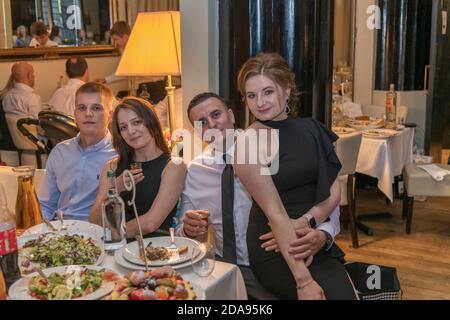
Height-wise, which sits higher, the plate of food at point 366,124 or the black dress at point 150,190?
the black dress at point 150,190

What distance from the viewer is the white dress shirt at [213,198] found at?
2.27 m

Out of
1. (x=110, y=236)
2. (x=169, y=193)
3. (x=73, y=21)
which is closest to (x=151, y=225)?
(x=169, y=193)

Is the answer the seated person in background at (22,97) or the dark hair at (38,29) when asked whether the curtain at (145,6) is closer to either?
the dark hair at (38,29)

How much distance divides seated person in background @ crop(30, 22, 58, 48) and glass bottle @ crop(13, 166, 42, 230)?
4519 millimetres

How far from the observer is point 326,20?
273cm

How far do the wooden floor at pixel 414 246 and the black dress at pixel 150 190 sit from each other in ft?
5.77

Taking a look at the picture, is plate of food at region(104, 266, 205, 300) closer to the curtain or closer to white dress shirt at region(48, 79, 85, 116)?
white dress shirt at region(48, 79, 85, 116)

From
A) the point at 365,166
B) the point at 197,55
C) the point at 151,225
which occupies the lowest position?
the point at 365,166

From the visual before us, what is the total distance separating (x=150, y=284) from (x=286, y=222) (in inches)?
24.4

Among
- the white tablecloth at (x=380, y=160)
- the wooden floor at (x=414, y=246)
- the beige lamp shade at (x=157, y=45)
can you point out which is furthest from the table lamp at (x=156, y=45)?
the white tablecloth at (x=380, y=160)

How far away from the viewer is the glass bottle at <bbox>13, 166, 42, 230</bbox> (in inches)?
79.7

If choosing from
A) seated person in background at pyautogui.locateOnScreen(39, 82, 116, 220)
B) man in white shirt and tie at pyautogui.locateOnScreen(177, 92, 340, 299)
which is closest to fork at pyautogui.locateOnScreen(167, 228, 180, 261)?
man in white shirt and tie at pyautogui.locateOnScreen(177, 92, 340, 299)

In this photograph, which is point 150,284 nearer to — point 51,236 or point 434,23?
point 51,236

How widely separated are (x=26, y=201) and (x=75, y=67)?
11.8 ft
